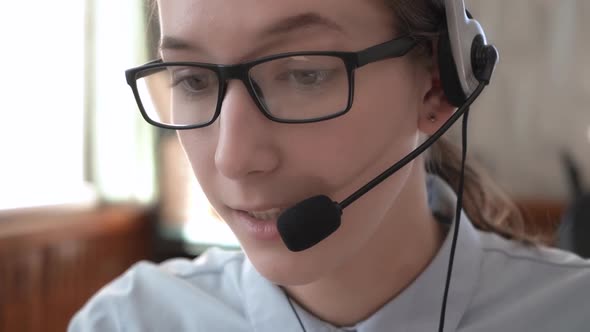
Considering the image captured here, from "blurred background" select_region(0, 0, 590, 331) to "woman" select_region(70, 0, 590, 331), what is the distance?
1.36m

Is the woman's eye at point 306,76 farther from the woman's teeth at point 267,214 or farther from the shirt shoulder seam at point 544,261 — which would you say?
the shirt shoulder seam at point 544,261

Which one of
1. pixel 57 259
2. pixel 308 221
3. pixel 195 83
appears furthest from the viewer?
pixel 57 259

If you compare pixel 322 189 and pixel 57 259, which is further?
pixel 57 259

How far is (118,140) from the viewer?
2.79m

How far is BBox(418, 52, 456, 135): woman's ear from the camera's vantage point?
0.81 m

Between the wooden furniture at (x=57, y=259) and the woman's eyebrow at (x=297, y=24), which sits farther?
the wooden furniture at (x=57, y=259)

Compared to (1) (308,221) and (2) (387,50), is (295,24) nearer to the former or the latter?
(2) (387,50)

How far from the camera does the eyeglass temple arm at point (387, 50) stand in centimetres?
70

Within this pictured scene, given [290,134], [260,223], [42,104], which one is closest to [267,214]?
[260,223]

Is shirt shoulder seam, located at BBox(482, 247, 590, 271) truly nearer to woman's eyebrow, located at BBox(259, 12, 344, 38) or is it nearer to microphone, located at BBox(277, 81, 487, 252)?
microphone, located at BBox(277, 81, 487, 252)

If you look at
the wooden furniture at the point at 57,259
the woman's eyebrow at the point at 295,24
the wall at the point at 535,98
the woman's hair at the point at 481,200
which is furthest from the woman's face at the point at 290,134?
the wall at the point at 535,98

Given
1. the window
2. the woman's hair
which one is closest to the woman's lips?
the woman's hair

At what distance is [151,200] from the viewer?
2.85 metres

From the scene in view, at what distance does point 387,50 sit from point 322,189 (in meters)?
0.19
